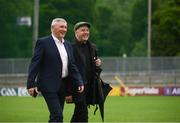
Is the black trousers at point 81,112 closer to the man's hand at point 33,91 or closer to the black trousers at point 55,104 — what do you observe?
the black trousers at point 55,104

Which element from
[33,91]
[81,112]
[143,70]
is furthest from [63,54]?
[143,70]

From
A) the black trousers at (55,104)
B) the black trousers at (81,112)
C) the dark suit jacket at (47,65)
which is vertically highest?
the dark suit jacket at (47,65)

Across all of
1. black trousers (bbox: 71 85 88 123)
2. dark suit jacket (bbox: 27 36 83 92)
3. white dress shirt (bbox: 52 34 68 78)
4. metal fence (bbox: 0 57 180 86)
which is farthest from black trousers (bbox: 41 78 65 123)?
metal fence (bbox: 0 57 180 86)

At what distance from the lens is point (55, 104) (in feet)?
46.0

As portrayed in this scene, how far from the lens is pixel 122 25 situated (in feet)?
332

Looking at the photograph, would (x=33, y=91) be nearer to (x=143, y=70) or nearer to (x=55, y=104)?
(x=55, y=104)

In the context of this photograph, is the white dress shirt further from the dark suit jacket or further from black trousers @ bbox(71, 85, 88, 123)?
black trousers @ bbox(71, 85, 88, 123)

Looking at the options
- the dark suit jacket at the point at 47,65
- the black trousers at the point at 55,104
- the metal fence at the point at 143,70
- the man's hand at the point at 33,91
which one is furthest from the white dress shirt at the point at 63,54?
the metal fence at the point at 143,70

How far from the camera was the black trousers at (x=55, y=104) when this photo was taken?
1391 cm

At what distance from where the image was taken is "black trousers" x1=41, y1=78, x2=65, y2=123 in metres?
13.9

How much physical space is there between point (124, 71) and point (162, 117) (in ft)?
97.0

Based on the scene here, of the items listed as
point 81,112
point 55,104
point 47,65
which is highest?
point 47,65

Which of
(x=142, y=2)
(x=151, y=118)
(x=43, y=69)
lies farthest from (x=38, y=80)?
(x=142, y=2)

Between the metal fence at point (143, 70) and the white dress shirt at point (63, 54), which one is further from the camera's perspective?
the metal fence at point (143, 70)
